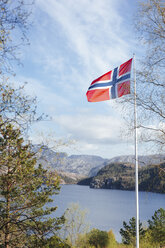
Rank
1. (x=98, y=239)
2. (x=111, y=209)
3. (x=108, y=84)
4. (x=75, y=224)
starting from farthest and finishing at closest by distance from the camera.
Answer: (x=111, y=209), (x=75, y=224), (x=98, y=239), (x=108, y=84)

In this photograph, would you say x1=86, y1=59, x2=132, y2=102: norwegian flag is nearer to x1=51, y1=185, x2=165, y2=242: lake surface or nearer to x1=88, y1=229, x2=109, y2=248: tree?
x1=51, y1=185, x2=165, y2=242: lake surface

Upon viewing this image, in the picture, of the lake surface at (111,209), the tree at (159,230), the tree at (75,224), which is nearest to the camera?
the tree at (159,230)

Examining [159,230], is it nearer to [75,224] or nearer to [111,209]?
[75,224]

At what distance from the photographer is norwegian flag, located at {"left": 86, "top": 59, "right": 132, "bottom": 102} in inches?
394

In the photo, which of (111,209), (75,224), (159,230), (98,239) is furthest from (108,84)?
(111,209)

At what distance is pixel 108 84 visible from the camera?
10.4 metres

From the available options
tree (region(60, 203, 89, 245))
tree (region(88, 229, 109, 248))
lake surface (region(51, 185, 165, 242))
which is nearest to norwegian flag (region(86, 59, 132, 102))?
lake surface (region(51, 185, 165, 242))

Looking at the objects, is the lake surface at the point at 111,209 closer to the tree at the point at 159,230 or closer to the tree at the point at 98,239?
the tree at the point at 159,230

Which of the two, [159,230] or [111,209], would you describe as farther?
[111,209]

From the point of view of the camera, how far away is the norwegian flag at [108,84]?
1001cm

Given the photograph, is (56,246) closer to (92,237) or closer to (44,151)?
(44,151)

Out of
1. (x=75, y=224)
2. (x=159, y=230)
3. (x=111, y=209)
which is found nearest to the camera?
(x=159, y=230)

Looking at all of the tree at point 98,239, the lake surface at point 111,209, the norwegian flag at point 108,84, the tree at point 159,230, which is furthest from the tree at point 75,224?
the norwegian flag at point 108,84

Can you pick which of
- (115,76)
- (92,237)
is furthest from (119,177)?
(115,76)
